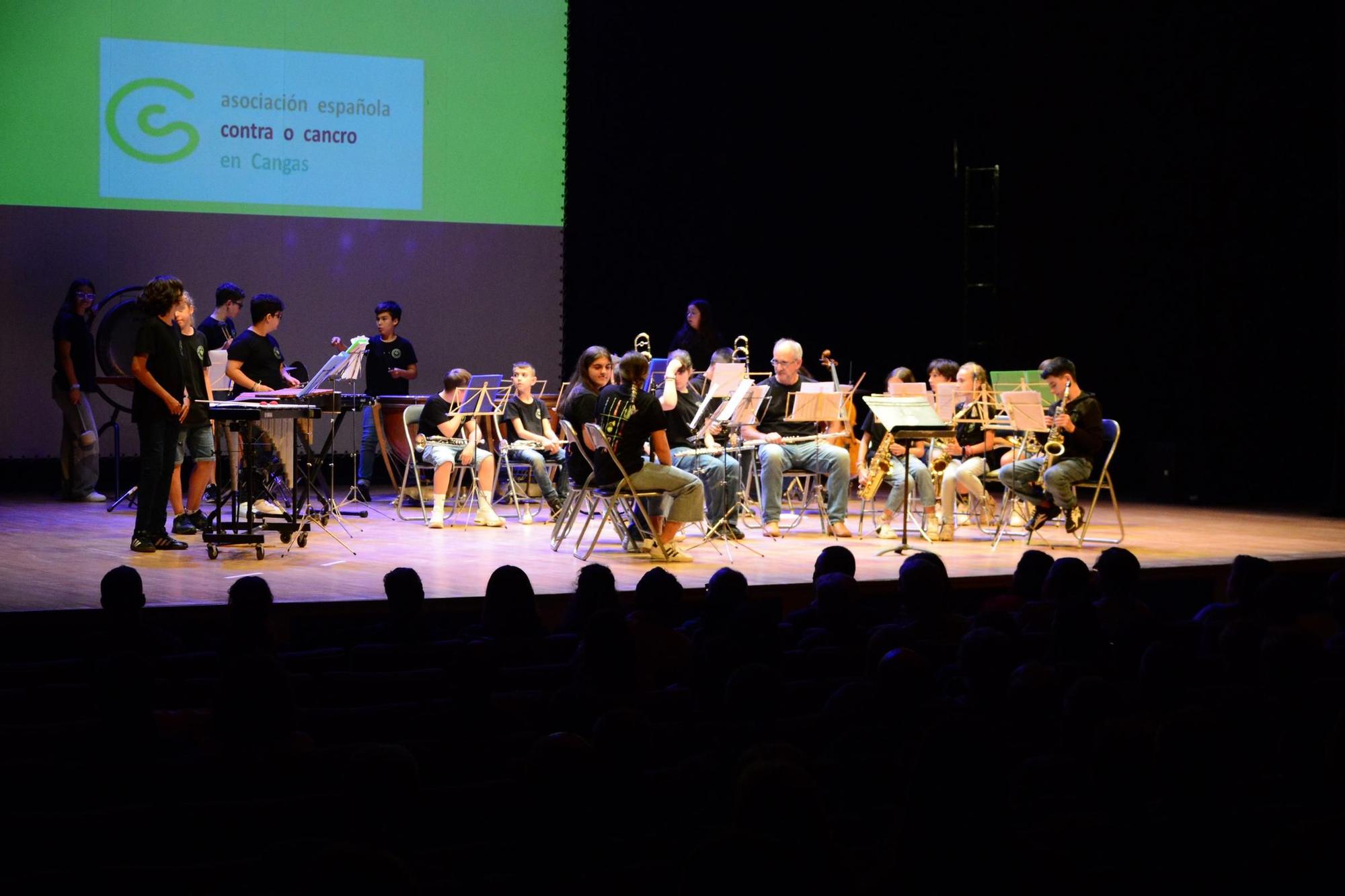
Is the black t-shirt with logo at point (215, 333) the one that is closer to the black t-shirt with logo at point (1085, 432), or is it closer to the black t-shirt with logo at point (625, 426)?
the black t-shirt with logo at point (625, 426)

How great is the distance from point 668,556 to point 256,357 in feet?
9.39

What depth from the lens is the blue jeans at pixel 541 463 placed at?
9.41m

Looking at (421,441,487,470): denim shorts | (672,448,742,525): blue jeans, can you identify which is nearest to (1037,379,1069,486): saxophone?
(672,448,742,525): blue jeans

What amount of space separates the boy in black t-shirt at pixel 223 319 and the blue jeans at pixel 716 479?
3.02 metres

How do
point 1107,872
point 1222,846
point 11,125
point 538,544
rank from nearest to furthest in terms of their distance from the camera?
point 1107,872, point 1222,846, point 538,544, point 11,125

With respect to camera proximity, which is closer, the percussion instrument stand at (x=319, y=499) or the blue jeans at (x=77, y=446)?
the percussion instrument stand at (x=319, y=499)

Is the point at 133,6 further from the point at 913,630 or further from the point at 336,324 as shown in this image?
the point at 913,630

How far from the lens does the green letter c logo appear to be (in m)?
10.0

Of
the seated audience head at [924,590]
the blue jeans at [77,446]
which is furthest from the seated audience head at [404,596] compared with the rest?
the blue jeans at [77,446]

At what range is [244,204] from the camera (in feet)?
34.6

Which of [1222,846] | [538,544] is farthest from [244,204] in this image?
[1222,846]

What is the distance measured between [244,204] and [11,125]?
1.71 meters

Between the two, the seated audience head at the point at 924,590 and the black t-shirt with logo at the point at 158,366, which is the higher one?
the black t-shirt with logo at the point at 158,366

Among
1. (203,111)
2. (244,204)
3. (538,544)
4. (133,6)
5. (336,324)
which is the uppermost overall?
(133,6)
